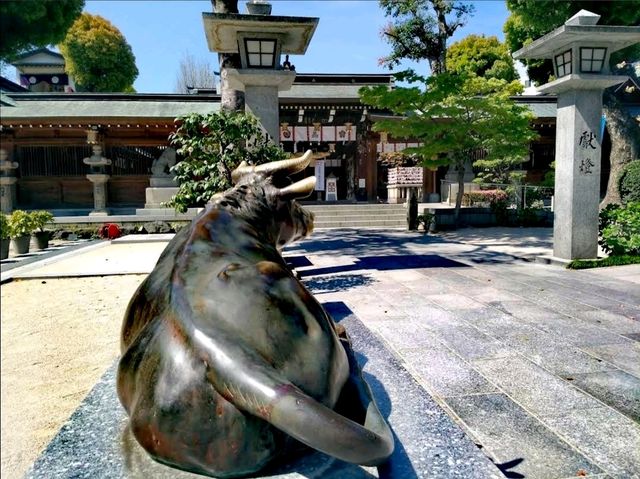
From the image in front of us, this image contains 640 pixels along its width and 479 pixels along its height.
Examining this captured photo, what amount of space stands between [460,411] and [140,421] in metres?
2.27

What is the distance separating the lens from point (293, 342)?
5.40 feet

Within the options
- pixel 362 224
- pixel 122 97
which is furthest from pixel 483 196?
pixel 122 97

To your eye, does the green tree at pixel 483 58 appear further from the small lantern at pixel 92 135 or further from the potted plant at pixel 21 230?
the potted plant at pixel 21 230

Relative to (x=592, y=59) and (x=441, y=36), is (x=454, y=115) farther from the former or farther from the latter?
(x=441, y=36)

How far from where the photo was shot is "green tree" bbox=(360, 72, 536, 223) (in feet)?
45.2

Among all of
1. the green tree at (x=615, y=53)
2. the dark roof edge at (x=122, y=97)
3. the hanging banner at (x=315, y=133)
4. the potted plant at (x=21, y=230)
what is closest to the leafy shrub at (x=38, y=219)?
the potted plant at (x=21, y=230)

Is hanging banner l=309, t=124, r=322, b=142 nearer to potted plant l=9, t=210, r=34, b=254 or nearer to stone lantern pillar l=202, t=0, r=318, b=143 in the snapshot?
potted plant l=9, t=210, r=34, b=254

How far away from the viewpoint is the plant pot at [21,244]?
1229 cm

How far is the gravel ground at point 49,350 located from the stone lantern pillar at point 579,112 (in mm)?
8353

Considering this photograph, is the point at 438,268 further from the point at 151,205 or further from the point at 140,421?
the point at 151,205

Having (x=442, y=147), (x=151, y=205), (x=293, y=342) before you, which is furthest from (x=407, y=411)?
(x=151, y=205)

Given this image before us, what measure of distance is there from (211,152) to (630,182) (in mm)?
16106

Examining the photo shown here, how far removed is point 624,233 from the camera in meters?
9.95

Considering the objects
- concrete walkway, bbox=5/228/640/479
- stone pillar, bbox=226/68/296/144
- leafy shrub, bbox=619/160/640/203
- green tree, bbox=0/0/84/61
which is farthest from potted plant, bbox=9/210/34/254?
leafy shrub, bbox=619/160/640/203
